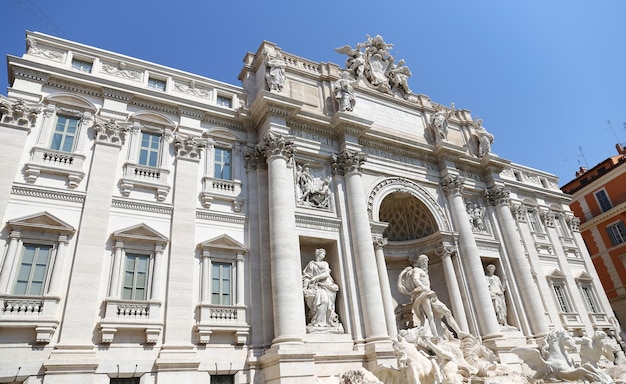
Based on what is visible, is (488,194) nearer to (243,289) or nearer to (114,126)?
(243,289)

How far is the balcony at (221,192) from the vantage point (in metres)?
15.1

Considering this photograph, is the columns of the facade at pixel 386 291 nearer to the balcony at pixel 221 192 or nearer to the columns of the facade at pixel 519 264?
the balcony at pixel 221 192

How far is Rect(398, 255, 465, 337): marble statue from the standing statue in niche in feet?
13.0

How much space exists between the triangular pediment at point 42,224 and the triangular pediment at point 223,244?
3981mm

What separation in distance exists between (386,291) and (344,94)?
860 cm

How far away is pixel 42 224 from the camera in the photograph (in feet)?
39.4

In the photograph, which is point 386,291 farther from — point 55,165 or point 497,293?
point 55,165

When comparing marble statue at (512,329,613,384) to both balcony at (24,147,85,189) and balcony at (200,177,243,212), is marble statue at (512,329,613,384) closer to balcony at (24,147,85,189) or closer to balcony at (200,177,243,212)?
balcony at (200,177,243,212)

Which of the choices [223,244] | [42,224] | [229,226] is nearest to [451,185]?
[229,226]

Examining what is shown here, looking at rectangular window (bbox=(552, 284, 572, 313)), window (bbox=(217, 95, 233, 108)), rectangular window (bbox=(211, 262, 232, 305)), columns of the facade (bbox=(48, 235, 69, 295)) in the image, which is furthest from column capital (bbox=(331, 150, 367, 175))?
rectangular window (bbox=(552, 284, 572, 313))

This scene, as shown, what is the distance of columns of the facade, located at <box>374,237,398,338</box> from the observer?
15.5m

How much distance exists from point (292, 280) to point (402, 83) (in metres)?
13.5

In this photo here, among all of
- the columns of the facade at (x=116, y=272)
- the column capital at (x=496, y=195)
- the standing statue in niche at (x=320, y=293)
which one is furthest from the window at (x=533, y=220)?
the columns of the facade at (x=116, y=272)

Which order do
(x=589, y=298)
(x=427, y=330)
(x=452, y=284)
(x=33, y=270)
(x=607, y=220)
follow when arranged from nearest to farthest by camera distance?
(x=33, y=270) → (x=427, y=330) → (x=452, y=284) → (x=589, y=298) → (x=607, y=220)
